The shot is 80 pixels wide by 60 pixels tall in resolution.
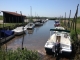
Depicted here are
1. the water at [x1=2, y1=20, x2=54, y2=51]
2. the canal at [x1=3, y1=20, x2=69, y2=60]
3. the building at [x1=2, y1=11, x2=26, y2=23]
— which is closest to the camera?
the canal at [x1=3, y1=20, x2=69, y2=60]

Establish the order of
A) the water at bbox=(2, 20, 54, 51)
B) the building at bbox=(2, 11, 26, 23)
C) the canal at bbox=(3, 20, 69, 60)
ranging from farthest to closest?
the building at bbox=(2, 11, 26, 23) → the water at bbox=(2, 20, 54, 51) → the canal at bbox=(3, 20, 69, 60)

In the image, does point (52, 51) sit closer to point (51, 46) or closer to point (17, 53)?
point (51, 46)

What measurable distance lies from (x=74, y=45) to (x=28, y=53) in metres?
9.67

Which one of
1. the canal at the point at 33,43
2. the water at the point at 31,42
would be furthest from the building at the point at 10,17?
the canal at the point at 33,43

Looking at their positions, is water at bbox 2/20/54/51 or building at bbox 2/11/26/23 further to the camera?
building at bbox 2/11/26/23

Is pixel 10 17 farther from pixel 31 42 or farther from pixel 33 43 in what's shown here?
pixel 33 43

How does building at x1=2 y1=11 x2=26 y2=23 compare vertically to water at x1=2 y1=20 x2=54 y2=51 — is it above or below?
above

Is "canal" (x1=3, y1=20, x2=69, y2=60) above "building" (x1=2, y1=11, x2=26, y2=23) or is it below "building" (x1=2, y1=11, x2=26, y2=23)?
below

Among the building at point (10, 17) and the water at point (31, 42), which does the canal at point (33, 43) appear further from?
the building at point (10, 17)

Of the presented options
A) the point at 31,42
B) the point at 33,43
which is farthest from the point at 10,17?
the point at 33,43

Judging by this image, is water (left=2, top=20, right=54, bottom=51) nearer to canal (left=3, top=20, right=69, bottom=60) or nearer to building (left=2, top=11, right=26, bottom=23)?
canal (left=3, top=20, right=69, bottom=60)

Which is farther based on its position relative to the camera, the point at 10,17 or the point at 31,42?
the point at 10,17

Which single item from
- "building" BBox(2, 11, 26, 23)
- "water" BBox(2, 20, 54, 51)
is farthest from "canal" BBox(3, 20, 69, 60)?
"building" BBox(2, 11, 26, 23)

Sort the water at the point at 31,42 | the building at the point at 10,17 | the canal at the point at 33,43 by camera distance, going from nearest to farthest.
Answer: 1. the canal at the point at 33,43
2. the water at the point at 31,42
3. the building at the point at 10,17
